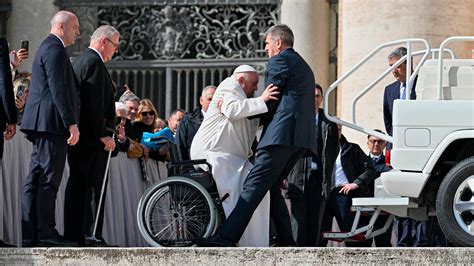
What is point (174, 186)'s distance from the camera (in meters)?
12.6

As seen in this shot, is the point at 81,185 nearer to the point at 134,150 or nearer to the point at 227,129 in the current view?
the point at 227,129

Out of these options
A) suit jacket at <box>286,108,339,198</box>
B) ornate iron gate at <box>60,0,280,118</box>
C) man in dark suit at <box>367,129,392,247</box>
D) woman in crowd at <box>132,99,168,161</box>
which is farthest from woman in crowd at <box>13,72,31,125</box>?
ornate iron gate at <box>60,0,280,118</box>

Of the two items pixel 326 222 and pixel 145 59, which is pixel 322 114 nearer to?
pixel 326 222

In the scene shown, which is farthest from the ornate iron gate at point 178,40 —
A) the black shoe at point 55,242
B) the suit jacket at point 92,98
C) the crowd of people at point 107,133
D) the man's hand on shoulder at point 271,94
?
the black shoe at point 55,242

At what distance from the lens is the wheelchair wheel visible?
1258 cm

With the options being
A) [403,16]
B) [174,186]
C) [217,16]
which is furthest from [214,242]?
[217,16]

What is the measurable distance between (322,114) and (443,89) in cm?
258

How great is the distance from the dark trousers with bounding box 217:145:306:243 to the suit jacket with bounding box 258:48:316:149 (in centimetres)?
9

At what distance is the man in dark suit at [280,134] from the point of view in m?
12.5

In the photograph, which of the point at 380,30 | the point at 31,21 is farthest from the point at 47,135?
the point at 31,21

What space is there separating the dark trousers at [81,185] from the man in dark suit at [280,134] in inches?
45.8

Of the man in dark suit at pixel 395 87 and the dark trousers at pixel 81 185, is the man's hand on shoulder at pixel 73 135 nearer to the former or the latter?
the dark trousers at pixel 81 185

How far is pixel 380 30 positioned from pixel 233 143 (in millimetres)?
5691

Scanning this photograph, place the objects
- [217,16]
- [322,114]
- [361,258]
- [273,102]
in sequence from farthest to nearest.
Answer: [217,16] < [322,114] < [273,102] < [361,258]
